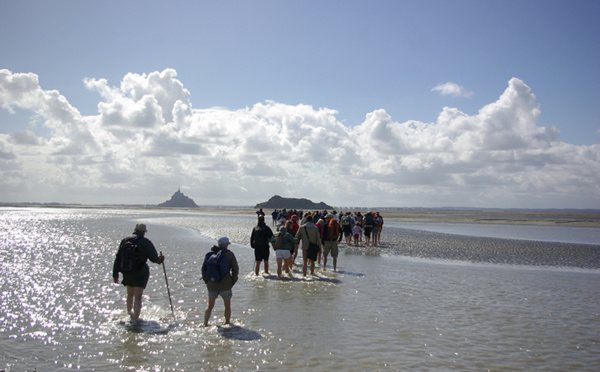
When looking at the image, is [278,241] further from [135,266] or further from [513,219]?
[513,219]

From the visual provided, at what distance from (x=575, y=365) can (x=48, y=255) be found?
67.9 ft

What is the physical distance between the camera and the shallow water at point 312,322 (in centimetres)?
725

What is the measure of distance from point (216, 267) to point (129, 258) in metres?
1.91

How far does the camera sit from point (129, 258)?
9312mm

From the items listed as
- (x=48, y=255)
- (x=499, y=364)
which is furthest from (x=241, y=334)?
(x=48, y=255)

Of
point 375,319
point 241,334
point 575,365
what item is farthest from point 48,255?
point 575,365

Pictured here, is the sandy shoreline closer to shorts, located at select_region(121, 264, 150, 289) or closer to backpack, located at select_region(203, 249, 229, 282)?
backpack, located at select_region(203, 249, 229, 282)

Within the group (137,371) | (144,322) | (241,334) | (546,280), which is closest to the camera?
(137,371)

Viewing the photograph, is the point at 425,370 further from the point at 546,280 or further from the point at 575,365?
the point at 546,280

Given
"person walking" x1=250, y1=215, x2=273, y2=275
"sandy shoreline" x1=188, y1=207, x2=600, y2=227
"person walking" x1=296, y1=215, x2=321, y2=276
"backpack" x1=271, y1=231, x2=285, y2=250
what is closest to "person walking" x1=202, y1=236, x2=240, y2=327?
"person walking" x1=250, y1=215, x2=273, y2=275

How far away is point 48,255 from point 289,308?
14740 millimetres

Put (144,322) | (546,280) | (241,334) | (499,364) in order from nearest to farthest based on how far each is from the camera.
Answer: (499,364) < (241,334) < (144,322) < (546,280)

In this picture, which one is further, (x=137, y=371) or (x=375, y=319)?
(x=375, y=319)

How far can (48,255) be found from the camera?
20250 mm
